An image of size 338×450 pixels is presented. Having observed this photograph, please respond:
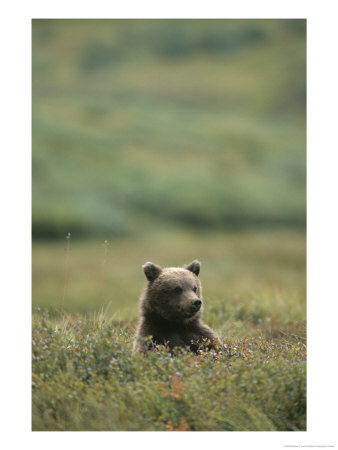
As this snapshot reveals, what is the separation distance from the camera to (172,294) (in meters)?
5.80

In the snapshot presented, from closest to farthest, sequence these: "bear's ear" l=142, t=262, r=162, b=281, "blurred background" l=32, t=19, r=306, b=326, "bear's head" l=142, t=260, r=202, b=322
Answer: "bear's head" l=142, t=260, r=202, b=322 → "bear's ear" l=142, t=262, r=162, b=281 → "blurred background" l=32, t=19, r=306, b=326

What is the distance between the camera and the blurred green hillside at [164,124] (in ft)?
68.8

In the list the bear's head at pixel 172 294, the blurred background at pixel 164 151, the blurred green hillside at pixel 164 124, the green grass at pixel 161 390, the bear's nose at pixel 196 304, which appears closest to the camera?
the green grass at pixel 161 390

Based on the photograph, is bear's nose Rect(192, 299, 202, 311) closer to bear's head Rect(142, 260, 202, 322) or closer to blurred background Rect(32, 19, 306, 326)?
bear's head Rect(142, 260, 202, 322)

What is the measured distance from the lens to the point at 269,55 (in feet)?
80.4

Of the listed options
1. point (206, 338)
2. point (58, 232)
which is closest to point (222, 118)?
point (58, 232)

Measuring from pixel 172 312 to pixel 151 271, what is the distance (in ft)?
1.68

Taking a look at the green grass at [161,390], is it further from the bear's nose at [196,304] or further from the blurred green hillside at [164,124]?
the blurred green hillside at [164,124]

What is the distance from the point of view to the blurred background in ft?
55.5

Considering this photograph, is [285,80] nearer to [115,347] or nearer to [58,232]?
[58,232]

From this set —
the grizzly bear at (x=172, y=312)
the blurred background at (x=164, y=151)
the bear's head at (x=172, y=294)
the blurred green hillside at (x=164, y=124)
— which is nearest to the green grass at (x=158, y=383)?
the grizzly bear at (x=172, y=312)

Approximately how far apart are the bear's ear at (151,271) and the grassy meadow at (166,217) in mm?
721

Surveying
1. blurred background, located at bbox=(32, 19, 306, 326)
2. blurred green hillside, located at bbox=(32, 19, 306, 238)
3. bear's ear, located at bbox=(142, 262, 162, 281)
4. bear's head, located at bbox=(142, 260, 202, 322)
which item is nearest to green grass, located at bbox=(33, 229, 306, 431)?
bear's head, located at bbox=(142, 260, 202, 322)
